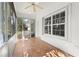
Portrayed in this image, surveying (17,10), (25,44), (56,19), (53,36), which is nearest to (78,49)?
(53,36)

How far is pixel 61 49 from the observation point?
1573 mm

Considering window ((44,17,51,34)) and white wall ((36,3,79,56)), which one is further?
window ((44,17,51,34))

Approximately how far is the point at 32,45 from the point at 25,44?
12cm

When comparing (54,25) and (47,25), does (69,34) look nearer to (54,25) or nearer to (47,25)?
(54,25)

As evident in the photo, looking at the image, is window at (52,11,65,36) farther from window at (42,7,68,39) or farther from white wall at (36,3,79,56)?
white wall at (36,3,79,56)

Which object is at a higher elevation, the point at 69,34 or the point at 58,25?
the point at 58,25

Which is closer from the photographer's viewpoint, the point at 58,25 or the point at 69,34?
the point at 58,25

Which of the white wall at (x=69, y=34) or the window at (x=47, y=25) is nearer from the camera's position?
the white wall at (x=69, y=34)

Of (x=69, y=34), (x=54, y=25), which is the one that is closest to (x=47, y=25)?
(x=54, y=25)

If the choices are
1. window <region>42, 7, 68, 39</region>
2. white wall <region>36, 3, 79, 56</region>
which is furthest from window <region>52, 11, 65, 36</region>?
white wall <region>36, 3, 79, 56</region>

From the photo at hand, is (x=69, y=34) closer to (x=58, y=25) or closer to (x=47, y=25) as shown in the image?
(x=58, y=25)

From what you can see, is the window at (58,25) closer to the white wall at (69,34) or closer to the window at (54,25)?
the window at (54,25)

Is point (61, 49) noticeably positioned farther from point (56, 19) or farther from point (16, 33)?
point (16, 33)

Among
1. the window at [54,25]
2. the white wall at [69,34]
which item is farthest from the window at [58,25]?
the white wall at [69,34]
